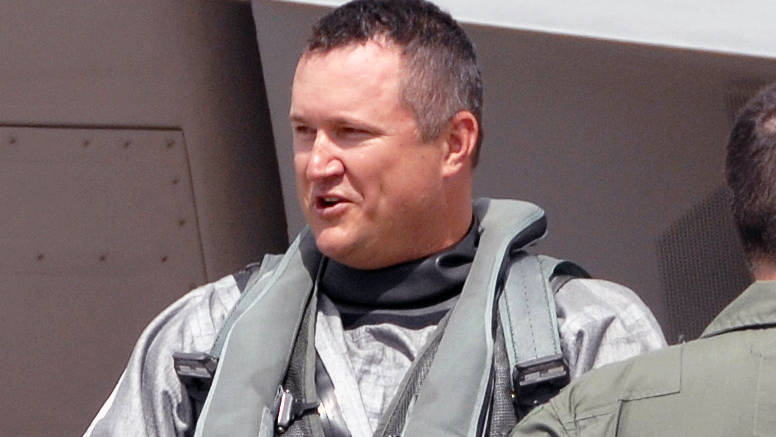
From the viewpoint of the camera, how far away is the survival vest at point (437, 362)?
2.13m

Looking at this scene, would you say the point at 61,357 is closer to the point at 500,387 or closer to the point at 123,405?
the point at 123,405

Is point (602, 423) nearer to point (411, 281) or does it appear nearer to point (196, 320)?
point (411, 281)

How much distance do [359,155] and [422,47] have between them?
214 millimetres

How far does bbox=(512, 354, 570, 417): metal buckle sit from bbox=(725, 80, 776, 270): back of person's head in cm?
35

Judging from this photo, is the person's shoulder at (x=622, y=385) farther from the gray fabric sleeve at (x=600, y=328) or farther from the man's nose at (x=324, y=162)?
the man's nose at (x=324, y=162)

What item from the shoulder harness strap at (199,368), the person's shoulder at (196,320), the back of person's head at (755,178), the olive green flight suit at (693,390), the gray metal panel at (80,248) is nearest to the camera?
the olive green flight suit at (693,390)

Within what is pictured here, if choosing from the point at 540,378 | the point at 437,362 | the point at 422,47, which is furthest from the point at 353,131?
the point at 540,378

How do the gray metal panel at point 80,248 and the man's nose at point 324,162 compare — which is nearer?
the man's nose at point 324,162

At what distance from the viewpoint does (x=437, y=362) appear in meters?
2.17

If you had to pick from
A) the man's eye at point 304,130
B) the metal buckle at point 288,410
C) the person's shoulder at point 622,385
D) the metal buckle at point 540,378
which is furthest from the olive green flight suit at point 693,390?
the man's eye at point 304,130

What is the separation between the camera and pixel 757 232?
72.2 inches

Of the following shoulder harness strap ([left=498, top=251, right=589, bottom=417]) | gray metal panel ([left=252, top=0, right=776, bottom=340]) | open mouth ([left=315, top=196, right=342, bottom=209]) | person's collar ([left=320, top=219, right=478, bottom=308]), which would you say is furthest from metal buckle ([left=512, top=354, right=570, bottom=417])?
gray metal panel ([left=252, top=0, right=776, bottom=340])

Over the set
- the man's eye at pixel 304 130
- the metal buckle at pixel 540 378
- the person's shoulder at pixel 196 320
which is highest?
the man's eye at pixel 304 130

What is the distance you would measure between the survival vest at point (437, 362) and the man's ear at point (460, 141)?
0.38 ft
